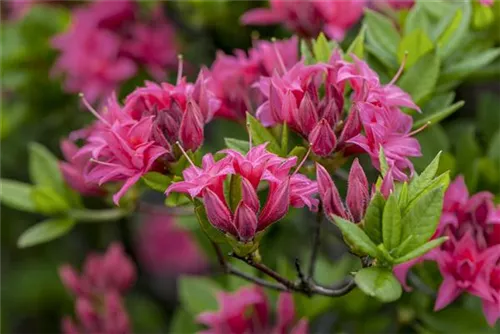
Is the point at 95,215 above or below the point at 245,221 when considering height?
below

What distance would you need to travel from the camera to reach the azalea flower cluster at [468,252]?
1166 mm

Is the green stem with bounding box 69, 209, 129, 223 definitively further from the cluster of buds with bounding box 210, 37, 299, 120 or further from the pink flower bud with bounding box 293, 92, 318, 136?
the pink flower bud with bounding box 293, 92, 318, 136

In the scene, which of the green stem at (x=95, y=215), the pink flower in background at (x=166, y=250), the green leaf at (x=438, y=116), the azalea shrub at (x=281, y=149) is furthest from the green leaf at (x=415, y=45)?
the pink flower in background at (x=166, y=250)

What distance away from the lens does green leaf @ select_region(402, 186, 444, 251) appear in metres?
1.02

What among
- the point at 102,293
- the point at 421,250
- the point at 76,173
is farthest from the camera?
the point at 102,293

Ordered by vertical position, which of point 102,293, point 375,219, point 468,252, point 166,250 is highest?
point 375,219

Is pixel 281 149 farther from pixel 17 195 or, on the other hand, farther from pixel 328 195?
pixel 17 195

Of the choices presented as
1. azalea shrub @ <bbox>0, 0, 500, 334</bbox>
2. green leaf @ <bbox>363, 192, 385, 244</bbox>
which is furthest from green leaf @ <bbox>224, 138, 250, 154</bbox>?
green leaf @ <bbox>363, 192, 385, 244</bbox>

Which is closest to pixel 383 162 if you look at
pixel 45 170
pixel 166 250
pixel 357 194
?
pixel 357 194

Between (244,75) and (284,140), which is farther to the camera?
(244,75)

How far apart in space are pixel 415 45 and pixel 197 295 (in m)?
0.64

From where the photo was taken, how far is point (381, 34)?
4.58 ft

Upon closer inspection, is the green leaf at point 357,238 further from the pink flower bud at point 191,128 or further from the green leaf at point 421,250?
the pink flower bud at point 191,128

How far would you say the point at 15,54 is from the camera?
199 cm
